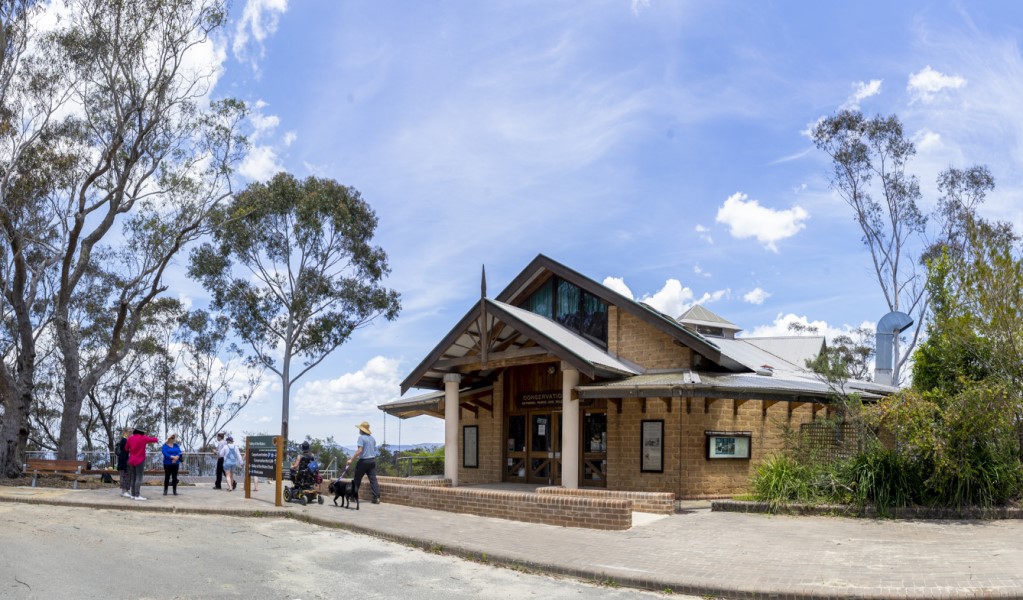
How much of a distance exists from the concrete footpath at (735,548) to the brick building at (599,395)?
2.11 meters

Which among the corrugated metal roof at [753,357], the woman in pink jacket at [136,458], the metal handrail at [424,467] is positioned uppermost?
the corrugated metal roof at [753,357]

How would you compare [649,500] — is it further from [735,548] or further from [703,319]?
[703,319]

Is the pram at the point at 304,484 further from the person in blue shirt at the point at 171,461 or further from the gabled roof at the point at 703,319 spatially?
the gabled roof at the point at 703,319

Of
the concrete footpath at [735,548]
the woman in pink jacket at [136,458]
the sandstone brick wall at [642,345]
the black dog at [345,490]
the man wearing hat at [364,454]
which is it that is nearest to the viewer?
the concrete footpath at [735,548]

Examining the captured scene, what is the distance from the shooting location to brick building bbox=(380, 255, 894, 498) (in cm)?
1775

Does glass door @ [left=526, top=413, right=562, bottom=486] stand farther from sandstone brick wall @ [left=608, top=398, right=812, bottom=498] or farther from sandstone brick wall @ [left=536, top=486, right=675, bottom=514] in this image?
sandstone brick wall @ [left=536, top=486, right=675, bottom=514]

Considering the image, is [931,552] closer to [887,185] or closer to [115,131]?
[115,131]

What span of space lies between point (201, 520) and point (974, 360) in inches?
569

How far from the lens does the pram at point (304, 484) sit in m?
16.6

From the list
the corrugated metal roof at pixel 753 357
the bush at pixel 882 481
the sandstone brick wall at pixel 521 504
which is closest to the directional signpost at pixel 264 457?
the sandstone brick wall at pixel 521 504

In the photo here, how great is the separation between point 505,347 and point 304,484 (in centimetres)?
582

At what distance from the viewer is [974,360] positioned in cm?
1595

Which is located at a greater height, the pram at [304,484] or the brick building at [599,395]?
the brick building at [599,395]

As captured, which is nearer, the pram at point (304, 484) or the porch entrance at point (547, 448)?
the pram at point (304, 484)
